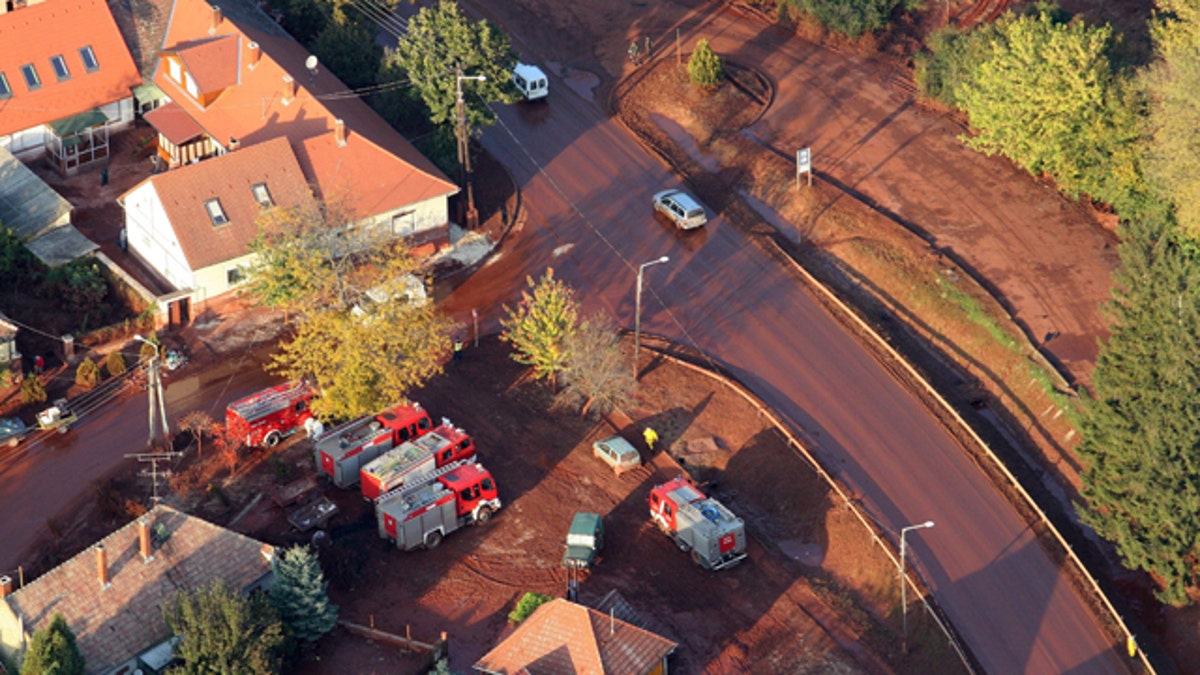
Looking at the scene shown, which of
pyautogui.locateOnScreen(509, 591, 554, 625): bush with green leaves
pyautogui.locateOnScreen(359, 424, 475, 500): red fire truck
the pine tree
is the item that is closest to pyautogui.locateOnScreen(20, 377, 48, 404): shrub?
pyautogui.locateOnScreen(359, 424, 475, 500): red fire truck

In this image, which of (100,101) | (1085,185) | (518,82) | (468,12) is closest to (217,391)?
(100,101)

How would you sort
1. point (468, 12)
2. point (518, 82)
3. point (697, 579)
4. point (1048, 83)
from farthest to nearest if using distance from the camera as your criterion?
point (468, 12), point (518, 82), point (1048, 83), point (697, 579)

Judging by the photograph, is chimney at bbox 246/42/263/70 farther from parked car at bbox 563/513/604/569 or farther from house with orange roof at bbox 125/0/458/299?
parked car at bbox 563/513/604/569

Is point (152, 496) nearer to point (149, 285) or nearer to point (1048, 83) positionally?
point (149, 285)

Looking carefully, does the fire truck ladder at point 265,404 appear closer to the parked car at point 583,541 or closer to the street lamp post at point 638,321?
the parked car at point 583,541

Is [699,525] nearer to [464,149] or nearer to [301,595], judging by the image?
[301,595]

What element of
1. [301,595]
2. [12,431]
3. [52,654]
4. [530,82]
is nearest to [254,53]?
[530,82]
